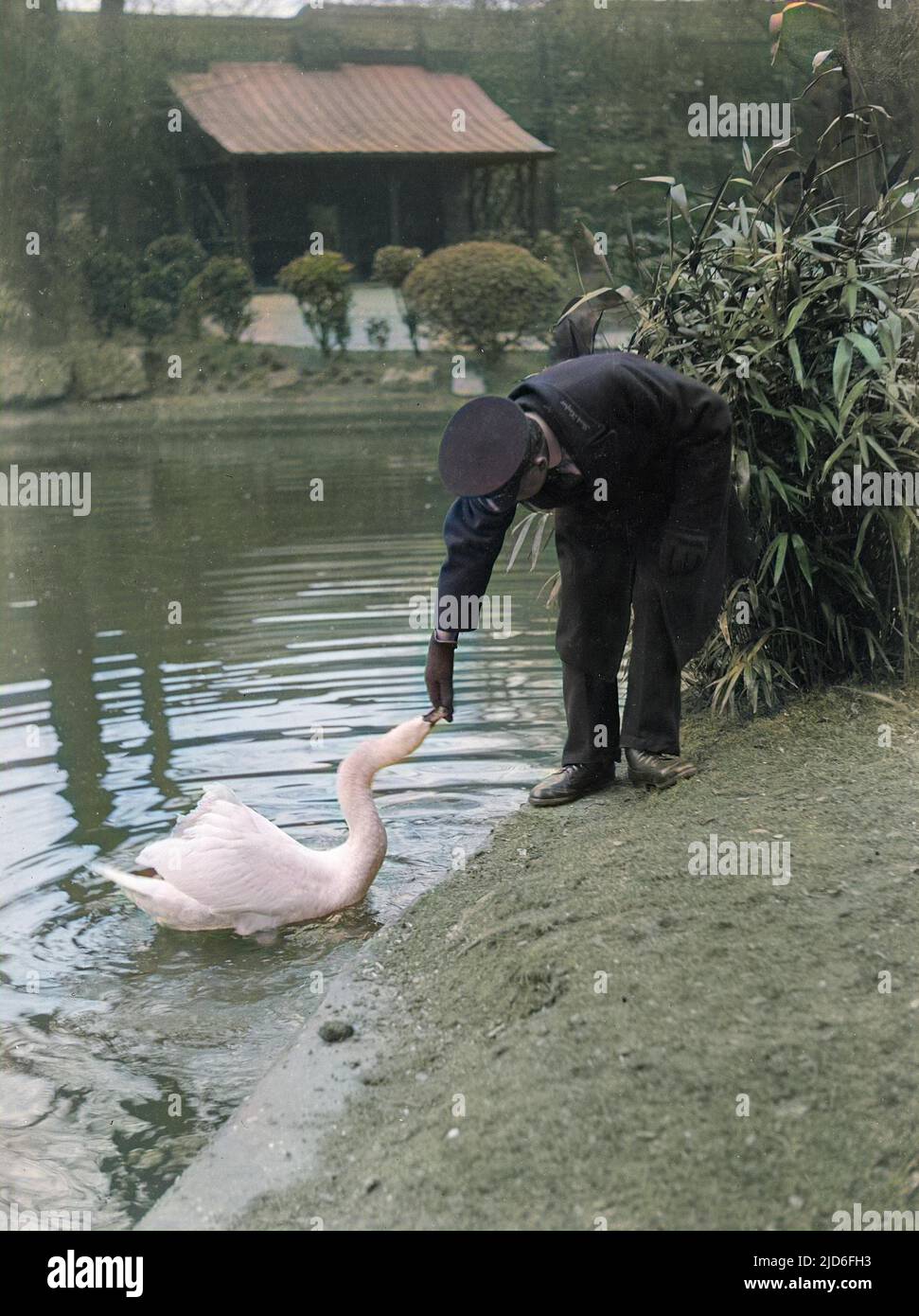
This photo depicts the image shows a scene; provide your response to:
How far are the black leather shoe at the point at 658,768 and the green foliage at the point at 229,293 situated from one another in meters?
19.3

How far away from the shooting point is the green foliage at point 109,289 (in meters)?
23.8

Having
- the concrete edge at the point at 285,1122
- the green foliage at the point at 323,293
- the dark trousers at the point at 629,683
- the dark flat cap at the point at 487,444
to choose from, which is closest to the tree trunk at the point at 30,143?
the green foliage at the point at 323,293

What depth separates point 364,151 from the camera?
2348cm

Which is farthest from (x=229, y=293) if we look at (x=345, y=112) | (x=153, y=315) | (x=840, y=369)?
(x=840, y=369)

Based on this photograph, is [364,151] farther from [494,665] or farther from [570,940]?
[570,940]

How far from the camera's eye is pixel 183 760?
7.08 m

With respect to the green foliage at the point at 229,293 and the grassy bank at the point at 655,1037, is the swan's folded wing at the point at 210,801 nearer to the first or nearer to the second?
the grassy bank at the point at 655,1037

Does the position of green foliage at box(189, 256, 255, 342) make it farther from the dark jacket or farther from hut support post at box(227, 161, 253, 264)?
the dark jacket

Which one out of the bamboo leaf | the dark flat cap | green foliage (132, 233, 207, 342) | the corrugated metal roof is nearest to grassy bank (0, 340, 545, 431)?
green foliage (132, 233, 207, 342)

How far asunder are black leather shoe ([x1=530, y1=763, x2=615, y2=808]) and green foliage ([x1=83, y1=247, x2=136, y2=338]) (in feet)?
66.4

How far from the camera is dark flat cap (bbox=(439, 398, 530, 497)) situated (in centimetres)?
440

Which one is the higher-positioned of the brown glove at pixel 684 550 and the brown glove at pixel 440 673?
the brown glove at pixel 684 550

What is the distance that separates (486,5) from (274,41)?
12.6 feet

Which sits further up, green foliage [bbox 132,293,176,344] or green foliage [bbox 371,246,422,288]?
green foliage [bbox 371,246,422,288]
